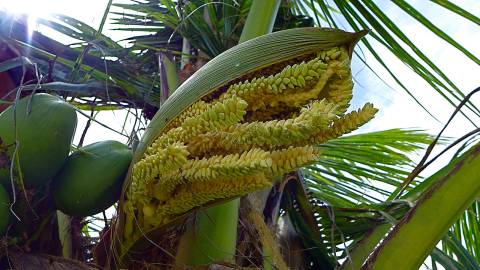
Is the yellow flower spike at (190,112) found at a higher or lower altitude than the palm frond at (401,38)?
lower

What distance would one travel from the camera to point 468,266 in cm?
142

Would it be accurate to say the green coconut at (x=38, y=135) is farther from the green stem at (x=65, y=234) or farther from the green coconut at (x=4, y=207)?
the green stem at (x=65, y=234)

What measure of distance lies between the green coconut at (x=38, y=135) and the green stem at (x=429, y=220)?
533mm

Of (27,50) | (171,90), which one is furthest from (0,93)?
(171,90)

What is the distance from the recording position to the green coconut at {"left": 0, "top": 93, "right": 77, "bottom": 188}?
0.95 metres

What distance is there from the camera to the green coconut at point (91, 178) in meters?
0.98

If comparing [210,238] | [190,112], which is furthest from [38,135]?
[210,238]

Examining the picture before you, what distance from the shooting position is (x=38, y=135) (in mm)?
950

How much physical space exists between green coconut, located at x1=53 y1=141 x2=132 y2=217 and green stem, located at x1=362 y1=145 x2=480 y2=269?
0.44 metres

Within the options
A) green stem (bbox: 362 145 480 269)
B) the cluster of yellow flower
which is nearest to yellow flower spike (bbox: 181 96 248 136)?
the cluster of yellow flower

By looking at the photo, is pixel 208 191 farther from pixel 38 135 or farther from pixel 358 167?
pixel 358 167

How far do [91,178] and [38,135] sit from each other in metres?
0.10

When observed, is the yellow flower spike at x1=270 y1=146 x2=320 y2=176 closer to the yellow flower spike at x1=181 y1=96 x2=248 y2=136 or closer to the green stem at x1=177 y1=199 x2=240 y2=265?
the yellow flower spike at x1=181 y1=96 x2=248 y2=136

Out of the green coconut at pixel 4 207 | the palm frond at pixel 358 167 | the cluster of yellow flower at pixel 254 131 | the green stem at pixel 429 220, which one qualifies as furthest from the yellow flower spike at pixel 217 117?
the palm frond at pixel 358 167
